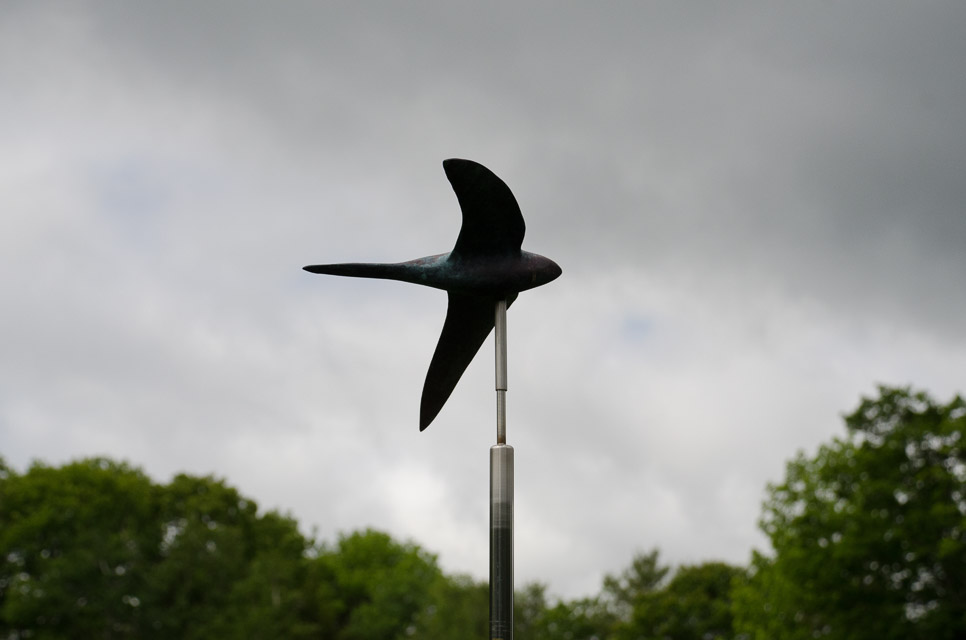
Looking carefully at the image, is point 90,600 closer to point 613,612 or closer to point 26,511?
point 26,511

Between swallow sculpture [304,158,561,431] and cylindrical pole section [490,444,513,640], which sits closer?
cylindrical pole section [490,444,513,640]

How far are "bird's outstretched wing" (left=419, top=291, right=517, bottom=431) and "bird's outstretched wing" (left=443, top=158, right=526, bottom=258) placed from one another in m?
0.54

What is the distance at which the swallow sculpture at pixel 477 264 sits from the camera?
25.5 feet

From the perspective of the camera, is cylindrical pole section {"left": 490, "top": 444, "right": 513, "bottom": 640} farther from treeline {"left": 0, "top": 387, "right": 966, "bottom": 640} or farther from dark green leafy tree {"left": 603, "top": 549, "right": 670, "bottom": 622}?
dark green leafy tree {"left": 603, "top": 549, "right": 670, "bottom": 622}

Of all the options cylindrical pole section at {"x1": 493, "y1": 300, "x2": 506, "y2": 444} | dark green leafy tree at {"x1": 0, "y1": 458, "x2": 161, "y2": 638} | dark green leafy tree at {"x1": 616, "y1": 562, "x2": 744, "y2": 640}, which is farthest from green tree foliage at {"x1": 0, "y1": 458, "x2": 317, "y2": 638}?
cylindrical pole section at {"x1": 493, "y1": 300, "x2": 506, "y2": 444}

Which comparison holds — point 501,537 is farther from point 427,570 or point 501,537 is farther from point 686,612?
point 427,570

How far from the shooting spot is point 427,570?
5362cm

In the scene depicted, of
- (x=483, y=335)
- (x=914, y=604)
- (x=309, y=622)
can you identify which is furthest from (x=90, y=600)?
(x=483, y=335)

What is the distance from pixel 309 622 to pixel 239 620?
9.37 meters

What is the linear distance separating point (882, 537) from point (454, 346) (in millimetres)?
18992

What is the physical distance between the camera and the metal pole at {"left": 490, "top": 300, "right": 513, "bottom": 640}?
23.7 ft

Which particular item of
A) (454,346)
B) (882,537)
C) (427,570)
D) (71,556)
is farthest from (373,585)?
(454,346)

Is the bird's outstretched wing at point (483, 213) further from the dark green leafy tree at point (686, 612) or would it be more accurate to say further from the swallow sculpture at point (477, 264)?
the dark green leafy tree at point (686, 612)

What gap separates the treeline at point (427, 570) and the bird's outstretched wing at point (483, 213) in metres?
18.7
